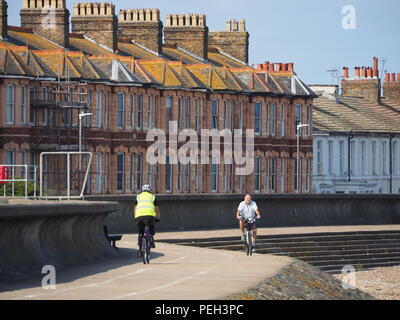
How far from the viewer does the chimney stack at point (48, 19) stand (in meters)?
76.4

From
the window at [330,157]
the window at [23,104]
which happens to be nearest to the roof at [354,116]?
the window at [330,157]

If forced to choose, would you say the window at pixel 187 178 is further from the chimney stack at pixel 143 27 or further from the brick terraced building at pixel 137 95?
the chimney stack at pixel 143 27

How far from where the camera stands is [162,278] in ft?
89.9

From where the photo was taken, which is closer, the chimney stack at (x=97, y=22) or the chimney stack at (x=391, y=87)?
the chimney stack at (x=97, y=22)

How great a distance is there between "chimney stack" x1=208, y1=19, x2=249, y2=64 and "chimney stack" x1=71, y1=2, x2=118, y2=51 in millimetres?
16322

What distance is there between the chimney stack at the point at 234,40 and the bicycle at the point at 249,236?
6129 centimetres

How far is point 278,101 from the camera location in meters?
89.7

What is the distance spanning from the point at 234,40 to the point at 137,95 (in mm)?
21747

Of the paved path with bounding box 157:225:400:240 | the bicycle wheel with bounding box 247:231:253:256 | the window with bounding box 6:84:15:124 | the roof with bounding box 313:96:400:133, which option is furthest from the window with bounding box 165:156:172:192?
the bicycle wheel with bounding box 247:231:253:256

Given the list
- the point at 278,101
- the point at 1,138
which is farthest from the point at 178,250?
the point at 278,101

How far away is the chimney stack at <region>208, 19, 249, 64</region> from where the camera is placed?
9806 cm
